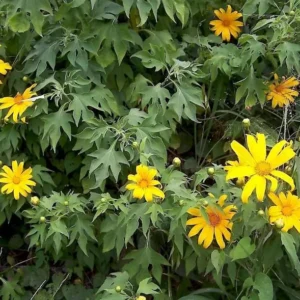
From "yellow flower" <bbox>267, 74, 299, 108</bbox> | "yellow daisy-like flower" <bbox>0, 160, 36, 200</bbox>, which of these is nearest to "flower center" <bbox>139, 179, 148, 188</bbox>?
"yellow daisy-like flower" <bbox>0, 160, 36, 200</bbox>

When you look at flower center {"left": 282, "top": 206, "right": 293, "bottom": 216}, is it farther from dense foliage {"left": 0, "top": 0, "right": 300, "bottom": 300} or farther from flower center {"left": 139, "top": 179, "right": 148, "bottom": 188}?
flower center {"left": 139, "top": 179, "right": 148, "bottom": 188}

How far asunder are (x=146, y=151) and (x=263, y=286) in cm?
56

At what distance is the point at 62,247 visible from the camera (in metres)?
2.11

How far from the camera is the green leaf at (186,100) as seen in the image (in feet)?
6.65

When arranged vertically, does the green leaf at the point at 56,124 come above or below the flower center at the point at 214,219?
above

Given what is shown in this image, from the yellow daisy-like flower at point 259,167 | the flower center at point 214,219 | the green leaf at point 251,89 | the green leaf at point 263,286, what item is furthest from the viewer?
the green leaf at point 251,89

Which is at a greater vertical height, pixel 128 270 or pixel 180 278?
pixel 128 270

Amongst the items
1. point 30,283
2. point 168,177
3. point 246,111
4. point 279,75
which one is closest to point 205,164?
point 246,111

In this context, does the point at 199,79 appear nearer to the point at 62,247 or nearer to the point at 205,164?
the point at 205,164

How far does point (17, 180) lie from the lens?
6.73 ft

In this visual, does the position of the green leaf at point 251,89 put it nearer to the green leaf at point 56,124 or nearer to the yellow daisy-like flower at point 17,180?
the green leaf at point 56,124

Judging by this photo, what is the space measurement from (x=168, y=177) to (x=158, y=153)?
0.19 m

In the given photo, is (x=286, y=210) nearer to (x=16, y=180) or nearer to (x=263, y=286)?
(x=263, y=286)

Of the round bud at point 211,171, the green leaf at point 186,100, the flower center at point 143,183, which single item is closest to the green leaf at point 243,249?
the round bud at point 211,171
